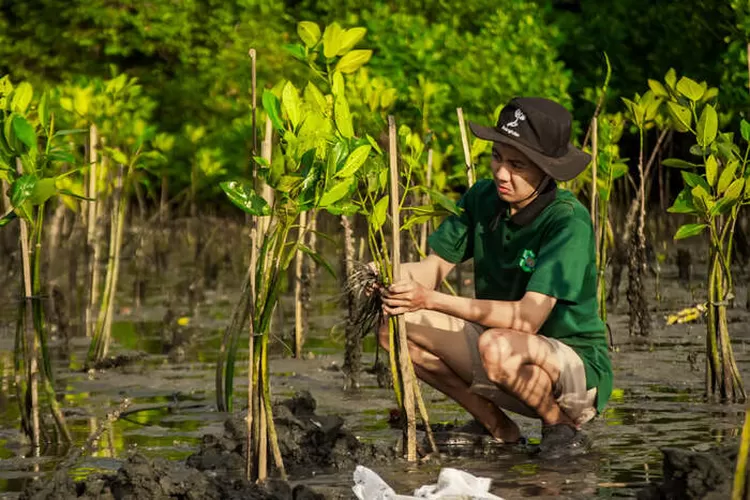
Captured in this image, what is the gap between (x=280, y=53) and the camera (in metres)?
23.2

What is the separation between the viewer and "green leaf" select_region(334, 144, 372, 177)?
5.57 m

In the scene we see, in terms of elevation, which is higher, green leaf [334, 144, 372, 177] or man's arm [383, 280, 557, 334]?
green leaf [334, 144, 372, 177]

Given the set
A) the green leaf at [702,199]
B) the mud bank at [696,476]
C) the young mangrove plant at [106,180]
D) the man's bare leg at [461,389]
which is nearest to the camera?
the mud bank at [696,476]

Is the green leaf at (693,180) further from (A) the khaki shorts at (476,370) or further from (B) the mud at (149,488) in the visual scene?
(B) the mud at (149,488)

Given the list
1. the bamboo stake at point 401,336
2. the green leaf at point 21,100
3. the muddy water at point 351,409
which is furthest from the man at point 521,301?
the green leaf at point 21,100

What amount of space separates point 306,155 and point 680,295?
768cm

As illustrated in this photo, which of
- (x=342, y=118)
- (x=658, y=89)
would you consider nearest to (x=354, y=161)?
(x=342, y=118)

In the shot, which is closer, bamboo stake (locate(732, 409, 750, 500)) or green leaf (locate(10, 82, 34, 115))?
bamboo stake (locate(732, 409, 750, 500))

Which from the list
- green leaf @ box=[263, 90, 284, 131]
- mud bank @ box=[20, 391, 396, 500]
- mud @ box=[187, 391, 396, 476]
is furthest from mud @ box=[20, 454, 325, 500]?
green leaf @ box=[263, 90, 284, 131]

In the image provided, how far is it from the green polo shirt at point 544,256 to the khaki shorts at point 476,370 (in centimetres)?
6

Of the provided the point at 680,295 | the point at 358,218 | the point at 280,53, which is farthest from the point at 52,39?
the point at 680,295

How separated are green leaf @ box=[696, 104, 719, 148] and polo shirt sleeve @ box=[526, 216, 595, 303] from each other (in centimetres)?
134

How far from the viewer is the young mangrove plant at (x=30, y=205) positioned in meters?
6.36

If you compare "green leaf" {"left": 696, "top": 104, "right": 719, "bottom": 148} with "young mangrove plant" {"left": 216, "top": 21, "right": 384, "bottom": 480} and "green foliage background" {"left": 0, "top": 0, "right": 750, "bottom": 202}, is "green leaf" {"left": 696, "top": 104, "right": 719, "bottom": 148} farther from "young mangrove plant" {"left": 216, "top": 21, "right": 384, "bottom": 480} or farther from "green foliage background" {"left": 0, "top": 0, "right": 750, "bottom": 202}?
"green foliage background" {"left": 0, "top": 0, "right": 750, "bottom": 202}
